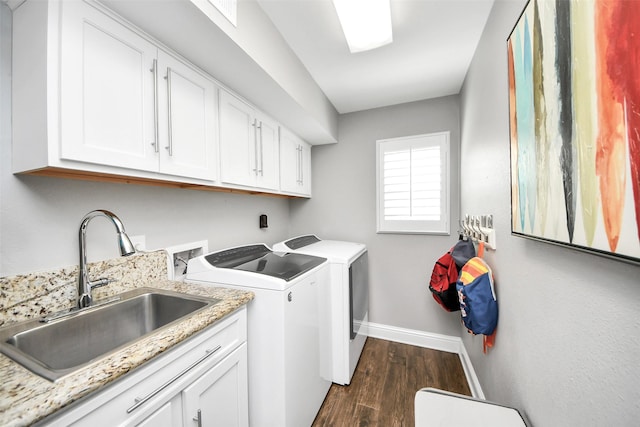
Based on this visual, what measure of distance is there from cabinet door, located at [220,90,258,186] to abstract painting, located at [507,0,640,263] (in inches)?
58.0

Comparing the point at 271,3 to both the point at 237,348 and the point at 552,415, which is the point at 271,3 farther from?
the point at 552,415

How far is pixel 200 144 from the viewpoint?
129cm

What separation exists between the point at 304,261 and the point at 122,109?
1290 millimetres

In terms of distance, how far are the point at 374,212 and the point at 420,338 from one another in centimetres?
138

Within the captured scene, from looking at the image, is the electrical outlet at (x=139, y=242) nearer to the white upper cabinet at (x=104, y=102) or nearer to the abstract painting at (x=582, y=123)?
the white upper cabinet at (x=104, y=102)

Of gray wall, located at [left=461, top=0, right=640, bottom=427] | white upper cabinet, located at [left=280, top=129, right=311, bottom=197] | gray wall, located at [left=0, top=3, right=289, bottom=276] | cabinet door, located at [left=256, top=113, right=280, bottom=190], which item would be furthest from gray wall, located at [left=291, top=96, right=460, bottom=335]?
gray wall, located at [left=0, top=3, right=289, bottom=276]

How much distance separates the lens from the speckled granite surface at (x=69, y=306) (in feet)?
1.76

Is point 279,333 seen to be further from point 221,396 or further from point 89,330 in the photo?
point 89,330

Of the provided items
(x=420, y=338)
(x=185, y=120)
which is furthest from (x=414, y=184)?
(x=185, y=120)

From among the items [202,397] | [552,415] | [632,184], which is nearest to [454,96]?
[632,184]

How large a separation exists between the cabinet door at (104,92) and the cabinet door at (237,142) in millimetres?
424

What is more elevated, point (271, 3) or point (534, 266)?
point (271, 3)

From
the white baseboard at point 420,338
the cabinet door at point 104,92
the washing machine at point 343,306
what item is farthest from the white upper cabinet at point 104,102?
the white baseboard at point 420,338

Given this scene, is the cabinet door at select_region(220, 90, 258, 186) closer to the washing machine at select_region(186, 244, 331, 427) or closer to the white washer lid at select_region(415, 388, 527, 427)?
the washing machine at select_region(186, 244, 331, 427)
